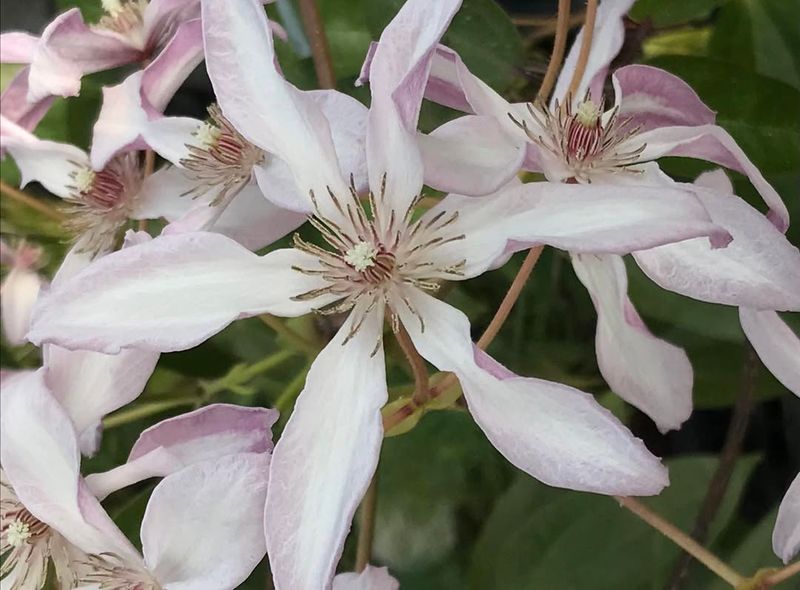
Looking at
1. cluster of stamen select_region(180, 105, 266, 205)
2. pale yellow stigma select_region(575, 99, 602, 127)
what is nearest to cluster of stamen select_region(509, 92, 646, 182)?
pale yellow stigma select_region(575, 99, 602, 127)

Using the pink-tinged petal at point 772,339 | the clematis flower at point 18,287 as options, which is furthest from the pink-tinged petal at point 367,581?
the clematis flower at point 18,287

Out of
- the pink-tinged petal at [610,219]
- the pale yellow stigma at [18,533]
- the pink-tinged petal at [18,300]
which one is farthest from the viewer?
the pink-tinged petal at [18,300]

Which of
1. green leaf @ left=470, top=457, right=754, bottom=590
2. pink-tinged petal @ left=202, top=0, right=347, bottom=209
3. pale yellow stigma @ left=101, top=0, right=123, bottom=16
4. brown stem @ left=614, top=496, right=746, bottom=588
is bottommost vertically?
green leaf @ left=470, top=457, right=754, bottom=590

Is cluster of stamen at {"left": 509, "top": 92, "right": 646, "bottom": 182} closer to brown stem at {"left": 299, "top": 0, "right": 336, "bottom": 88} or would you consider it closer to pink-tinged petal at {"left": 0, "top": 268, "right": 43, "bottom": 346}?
brown stem at {"left": 299, "top": 0, "right": 336, "bottom": 88}

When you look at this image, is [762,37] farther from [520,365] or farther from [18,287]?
[18,287]

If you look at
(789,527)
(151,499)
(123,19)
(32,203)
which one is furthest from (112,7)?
(789,527)

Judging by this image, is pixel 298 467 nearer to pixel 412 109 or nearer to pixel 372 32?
pixel 412 109

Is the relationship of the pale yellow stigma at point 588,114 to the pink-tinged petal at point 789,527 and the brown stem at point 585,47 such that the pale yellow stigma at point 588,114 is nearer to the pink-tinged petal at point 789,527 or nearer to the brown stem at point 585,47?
the brown stem at point 585,47
